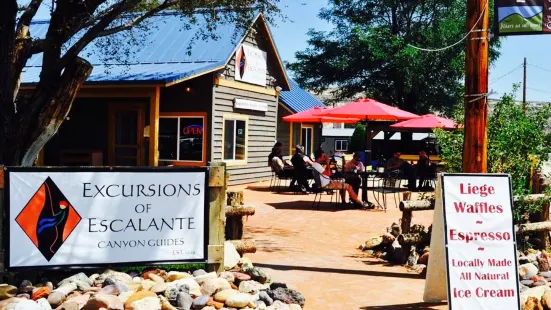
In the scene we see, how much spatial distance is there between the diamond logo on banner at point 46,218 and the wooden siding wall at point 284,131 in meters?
17.5

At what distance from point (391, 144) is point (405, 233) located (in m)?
31.1

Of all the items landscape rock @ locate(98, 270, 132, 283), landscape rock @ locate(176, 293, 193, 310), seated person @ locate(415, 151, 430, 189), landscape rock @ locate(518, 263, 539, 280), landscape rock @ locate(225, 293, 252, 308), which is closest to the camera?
landscape rock @ locate(176, 293, 193, 310)

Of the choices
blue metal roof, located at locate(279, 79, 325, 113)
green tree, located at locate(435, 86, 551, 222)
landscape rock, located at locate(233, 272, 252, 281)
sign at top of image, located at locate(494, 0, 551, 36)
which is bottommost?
landscape rock, located at locate(233, 272, 252, 281)

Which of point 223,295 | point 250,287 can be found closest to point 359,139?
point 250,287

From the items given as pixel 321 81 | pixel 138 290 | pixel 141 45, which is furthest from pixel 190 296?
pixel 321 81

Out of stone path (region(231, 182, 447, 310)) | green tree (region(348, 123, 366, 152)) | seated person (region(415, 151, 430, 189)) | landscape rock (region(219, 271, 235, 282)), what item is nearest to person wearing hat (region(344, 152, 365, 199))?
stone path (region(231, 182, 447, 310))

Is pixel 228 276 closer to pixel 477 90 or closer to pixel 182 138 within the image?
pixel 477 90

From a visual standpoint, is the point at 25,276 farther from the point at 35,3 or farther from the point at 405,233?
the point at 35,3

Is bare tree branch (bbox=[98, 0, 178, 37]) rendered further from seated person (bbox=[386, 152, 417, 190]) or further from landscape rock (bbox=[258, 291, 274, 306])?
seated person (bbox=[386, 152, 417, 190])

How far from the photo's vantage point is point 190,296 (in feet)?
17.6

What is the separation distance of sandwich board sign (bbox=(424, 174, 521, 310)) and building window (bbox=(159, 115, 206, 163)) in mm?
11255

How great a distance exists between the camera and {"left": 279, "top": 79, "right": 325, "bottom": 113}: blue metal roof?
74.8 feet

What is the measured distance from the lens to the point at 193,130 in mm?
16484

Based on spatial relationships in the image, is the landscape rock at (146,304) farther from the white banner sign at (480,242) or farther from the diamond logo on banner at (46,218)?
the white banner sign at (480,242)
